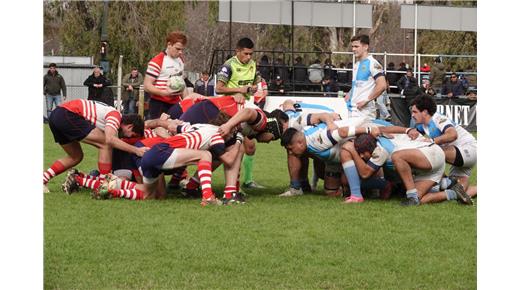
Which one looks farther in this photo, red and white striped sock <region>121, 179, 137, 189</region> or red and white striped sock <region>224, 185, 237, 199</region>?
red and white striped sock <region>121, 179, 137, 189</region>

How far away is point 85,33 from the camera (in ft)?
161

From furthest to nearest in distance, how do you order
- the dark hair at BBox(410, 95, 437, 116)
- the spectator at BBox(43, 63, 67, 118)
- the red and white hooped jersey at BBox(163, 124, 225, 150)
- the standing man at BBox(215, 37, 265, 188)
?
the spectator at BBox(43, 63, 67, 118)
the standing man at BBox(215, 37, 265, 188)
the dark hair at BBox(410, 95, 437, 116)
the red and white hooped jersey at BBox(163, 124, 225, 150)

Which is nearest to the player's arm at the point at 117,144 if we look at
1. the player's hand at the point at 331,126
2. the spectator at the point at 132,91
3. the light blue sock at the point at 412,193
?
the player's hand at the point at 331,126

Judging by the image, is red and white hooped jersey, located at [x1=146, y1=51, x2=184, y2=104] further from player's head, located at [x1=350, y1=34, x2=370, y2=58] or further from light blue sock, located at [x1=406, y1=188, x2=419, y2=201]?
light blue sock, located at [x1=406, y1=188, x2=419, y2=201]

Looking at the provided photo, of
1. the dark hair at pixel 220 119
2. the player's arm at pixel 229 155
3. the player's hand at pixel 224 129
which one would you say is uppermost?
the dark hair at pixel 220 119

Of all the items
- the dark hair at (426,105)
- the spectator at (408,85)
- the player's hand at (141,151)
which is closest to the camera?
the player's hand at (141,151)

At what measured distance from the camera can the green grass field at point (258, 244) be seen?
679 cm

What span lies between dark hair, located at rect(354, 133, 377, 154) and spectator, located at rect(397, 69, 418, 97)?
1646 cm

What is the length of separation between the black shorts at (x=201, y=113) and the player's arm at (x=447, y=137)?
2488mm

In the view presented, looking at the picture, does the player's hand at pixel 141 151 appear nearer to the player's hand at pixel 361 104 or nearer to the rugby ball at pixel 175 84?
the rugby ball at pixel 175 84

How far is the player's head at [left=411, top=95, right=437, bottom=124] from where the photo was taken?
11.4 meters

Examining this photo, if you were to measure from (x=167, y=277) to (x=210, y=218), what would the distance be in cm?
307

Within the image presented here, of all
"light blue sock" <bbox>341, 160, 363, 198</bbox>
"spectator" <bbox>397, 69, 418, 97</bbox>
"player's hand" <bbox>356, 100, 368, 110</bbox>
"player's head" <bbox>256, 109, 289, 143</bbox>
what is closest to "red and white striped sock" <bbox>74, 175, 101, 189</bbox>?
"player's head" <bbox>256, 109, 289, 143</bbox>
